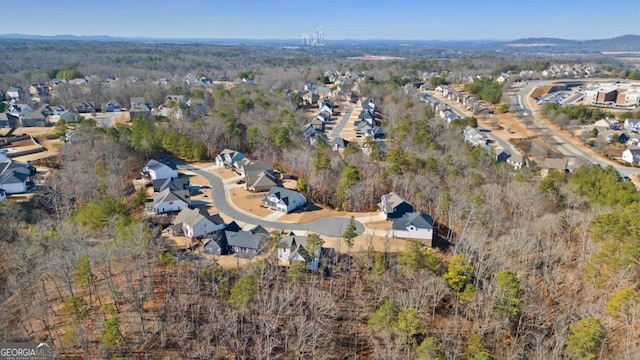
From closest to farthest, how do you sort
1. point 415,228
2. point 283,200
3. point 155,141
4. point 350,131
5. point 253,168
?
point 415,228 → point 283,200 → point 253,168 → point 155,141 → point 350,131

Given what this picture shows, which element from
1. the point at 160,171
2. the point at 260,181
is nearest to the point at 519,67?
the point at 260,181

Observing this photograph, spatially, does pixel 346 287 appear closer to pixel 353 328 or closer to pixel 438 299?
pixel 353 328

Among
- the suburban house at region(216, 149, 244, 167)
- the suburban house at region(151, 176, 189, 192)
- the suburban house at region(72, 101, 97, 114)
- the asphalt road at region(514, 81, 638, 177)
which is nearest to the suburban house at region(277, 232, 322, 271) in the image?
the suburban house at region(151, 176, 189, 192)

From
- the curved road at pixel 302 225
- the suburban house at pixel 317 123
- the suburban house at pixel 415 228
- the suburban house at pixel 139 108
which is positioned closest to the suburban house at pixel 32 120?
the suburban house at pixel 139 108

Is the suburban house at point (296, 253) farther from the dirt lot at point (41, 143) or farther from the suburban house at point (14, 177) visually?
the dirt lot at point (41, 143)

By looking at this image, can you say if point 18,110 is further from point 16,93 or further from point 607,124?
point 607,124

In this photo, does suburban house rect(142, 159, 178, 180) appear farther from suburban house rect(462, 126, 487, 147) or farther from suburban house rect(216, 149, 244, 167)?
suburban house rect(462, 126, 487, 147)

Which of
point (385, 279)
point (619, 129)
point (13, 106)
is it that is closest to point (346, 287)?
point (385, 279)
